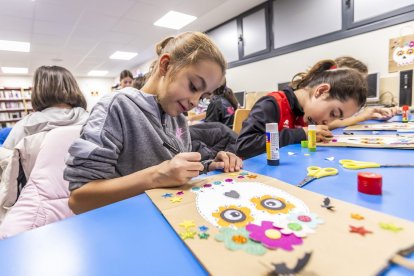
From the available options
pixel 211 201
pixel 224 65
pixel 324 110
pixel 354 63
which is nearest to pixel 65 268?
pixel 211 201

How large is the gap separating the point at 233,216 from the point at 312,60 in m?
3.40

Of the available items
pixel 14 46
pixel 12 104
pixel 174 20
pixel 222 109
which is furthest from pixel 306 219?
pixel 12 104

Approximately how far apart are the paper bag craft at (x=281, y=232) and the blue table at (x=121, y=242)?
2cm

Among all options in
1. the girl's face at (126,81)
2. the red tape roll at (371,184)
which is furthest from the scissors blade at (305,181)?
the girl's face at (126,81)

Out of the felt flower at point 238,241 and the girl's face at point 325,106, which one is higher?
the girl's face at point 325,106

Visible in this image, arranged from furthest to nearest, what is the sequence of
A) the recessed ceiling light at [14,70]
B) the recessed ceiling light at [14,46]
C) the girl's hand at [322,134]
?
the recessed ceiling light at [14,70] < the recessed ceiling light at [14,46] < the girl's hand at [322,134]

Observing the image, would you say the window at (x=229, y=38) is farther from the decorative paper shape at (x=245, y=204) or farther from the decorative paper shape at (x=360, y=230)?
the decorative paper shape at (x=360, y=230)

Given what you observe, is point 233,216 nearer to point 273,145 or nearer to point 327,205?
point 327,205

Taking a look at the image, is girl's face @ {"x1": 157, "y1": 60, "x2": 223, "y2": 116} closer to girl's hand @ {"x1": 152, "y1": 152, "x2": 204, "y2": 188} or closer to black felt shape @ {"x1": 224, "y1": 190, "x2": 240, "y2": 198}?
girl's hand @ {"x1": 152, "y1": 152, "x2": 204, "y2": 188}

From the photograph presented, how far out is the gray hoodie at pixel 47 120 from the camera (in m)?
1.17

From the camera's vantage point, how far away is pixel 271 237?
0.32 metres

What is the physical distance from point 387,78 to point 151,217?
303 centimetres

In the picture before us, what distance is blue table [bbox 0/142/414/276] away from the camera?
0.29 meters

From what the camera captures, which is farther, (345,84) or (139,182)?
(345,84)
